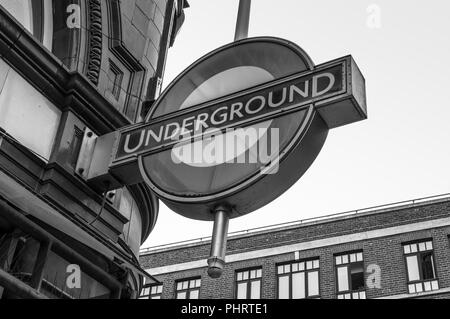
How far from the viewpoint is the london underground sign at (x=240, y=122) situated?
18.4 ft

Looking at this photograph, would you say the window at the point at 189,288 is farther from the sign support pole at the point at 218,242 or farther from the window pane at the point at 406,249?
the sign support pole at the point at 218,242

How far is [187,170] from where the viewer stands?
6020 mm

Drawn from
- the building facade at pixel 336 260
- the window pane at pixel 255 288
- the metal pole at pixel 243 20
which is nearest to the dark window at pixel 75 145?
the metal pole at pixel 243 20

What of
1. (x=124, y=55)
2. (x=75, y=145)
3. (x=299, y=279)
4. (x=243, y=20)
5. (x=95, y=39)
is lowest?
(x=75, y=145)

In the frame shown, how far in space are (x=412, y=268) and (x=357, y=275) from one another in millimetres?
2294

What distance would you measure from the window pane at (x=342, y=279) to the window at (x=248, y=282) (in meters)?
3.61

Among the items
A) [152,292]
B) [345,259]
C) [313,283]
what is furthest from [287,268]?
[152,292]

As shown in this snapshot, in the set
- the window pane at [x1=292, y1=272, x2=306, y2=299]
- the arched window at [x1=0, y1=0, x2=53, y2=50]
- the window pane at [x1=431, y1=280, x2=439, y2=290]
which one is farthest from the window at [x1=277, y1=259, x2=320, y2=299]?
the arched window at [x1=0, y1=0, x2=53, y2=50]

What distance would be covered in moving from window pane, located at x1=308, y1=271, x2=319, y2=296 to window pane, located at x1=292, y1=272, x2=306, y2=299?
30cm

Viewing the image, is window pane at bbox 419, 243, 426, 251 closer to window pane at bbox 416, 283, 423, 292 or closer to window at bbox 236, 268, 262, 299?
window pane at bbox 416, 283, 423, 292

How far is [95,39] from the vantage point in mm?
8141

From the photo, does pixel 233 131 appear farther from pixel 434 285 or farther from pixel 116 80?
pixel 434 285

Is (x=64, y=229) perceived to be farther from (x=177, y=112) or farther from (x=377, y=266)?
(x=377, y=266)
